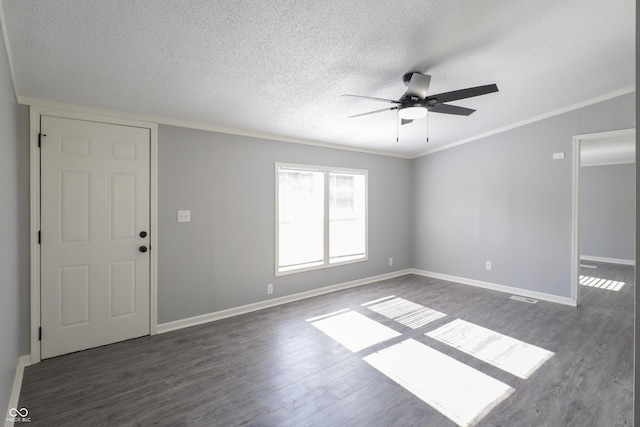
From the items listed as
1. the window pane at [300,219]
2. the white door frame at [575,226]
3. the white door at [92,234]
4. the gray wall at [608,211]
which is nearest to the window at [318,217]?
the window pane at [300,219]

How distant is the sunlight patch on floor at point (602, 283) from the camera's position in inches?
193

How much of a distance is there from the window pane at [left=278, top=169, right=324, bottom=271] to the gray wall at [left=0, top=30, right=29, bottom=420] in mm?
2641

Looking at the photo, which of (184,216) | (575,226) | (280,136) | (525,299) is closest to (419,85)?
(280,136)

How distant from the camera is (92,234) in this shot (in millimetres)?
2857

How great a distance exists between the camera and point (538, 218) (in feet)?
14.4

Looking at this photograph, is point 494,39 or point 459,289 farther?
point 459,289

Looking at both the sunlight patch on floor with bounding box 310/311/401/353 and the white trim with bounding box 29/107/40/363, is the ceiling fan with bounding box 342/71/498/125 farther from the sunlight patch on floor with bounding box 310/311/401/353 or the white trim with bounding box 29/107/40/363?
the white trim with bounding box 29/107/40/363

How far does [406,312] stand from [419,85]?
9.15ft

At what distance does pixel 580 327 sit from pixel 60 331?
5524 millimetres

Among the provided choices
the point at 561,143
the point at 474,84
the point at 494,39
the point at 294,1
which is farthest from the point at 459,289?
the point at 294,1

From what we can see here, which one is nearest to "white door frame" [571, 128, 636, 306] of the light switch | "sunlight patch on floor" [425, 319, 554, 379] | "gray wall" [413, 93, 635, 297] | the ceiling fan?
"gray wall" [413, 93, 635, 297]

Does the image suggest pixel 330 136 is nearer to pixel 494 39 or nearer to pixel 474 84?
pixel 474 84

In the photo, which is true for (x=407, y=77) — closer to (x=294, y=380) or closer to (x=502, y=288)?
(x=294, y=380)

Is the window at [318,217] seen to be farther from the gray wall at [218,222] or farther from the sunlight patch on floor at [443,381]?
the sunlight patch on floor at [443,381]
